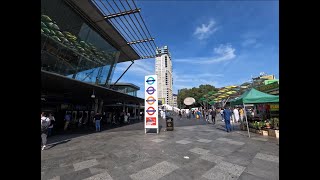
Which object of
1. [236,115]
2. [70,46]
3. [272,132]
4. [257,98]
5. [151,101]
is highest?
[70,46]

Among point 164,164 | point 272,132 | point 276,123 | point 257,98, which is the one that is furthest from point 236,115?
point 164,164

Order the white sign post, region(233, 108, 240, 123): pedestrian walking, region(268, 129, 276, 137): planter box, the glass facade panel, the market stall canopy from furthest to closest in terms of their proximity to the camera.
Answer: region(233, 108, 240, 123): pedestrian walking → the glass facade panel → the white sign post → the market stall canopy → region(268, 129, 276, 137): planter box

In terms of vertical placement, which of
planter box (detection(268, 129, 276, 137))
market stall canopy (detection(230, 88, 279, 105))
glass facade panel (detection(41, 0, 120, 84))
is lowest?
planter box (detection(268, 129, 276, 137))

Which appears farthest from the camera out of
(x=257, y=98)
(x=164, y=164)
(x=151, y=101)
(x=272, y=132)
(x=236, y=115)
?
(x=236, y=115)

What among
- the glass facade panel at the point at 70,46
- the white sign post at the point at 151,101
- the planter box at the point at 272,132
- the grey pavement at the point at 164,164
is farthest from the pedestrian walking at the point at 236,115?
the glass facade panel at the point at 70,46

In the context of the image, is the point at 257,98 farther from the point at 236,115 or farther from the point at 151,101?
the point at 236,115

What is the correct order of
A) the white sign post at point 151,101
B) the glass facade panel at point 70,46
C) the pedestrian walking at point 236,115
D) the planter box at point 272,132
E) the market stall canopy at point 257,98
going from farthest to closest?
the pedestrian walking at point 236,115
the glass facade panel at point 70,46
the white sign post at point 151,101
the market stall canopy at point 257,98
the planter box at point 272,132

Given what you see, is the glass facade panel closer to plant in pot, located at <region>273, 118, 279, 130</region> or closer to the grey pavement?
the grey pavement

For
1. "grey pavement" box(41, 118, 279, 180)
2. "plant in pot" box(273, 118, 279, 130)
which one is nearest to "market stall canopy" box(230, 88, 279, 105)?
"plant in pot" box(273, 118, 279, 130)

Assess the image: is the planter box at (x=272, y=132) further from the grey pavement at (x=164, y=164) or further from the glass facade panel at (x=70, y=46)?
the glass facade panel at (x=70, y=46)
